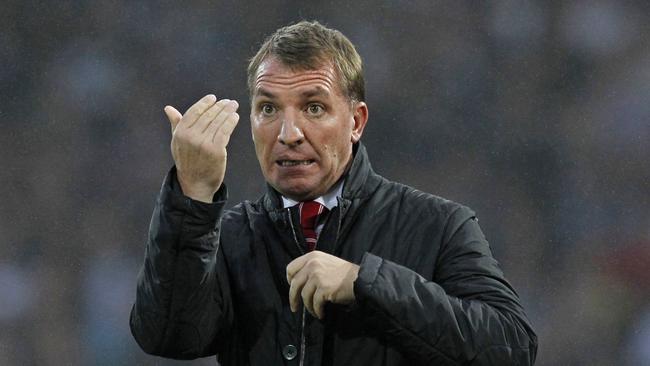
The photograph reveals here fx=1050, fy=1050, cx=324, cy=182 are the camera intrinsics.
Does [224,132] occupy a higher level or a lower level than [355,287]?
higher

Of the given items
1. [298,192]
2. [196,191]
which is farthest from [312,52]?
[196,191]

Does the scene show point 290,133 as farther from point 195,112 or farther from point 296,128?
point 195,112

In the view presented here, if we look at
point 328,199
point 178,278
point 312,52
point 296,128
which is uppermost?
point 312,52

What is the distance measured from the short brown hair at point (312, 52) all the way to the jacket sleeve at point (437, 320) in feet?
1.14

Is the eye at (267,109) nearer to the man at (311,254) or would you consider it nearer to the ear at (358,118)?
the man at (311,254)

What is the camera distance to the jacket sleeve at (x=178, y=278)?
53.5 inches

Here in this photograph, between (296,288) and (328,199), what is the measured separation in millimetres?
265

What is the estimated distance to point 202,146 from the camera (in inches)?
52.7

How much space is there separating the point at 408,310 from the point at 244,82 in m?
2.17

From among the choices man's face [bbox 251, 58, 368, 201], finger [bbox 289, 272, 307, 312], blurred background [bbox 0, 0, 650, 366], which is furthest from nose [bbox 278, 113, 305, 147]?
blurred background [bbox 0, 0, 650, 366]

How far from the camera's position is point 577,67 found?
3.45m

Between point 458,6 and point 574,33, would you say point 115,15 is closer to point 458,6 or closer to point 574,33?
point 458,6

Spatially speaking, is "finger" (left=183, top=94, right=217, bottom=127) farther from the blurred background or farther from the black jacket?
the blurred background

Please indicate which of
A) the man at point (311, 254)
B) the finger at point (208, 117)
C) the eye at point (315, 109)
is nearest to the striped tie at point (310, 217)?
the man at point (311, 254)
